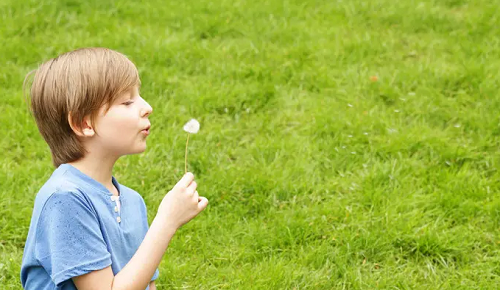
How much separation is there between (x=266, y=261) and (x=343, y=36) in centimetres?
242

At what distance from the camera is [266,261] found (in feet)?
9.79

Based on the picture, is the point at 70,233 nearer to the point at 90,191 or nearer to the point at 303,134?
the point at 90,191

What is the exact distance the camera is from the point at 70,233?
174cm

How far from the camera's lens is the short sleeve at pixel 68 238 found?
1.73m

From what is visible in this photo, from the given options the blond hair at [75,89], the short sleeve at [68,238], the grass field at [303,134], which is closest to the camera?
the short sleeve at [68,238]

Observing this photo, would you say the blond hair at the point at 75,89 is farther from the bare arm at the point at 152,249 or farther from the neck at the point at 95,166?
the bare arm at the point at 152,249

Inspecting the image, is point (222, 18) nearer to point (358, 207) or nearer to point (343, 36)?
point (343, 36)

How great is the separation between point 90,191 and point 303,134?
2179 millimetres

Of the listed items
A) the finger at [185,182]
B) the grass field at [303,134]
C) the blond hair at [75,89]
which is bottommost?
the grass field at [303,134]

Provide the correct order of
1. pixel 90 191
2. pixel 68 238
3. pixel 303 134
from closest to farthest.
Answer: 1. pixel 68 238
2. pixel 90 191
3. pixel 303 134

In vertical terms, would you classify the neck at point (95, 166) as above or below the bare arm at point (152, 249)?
above

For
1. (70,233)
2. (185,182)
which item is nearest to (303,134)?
(185,182)

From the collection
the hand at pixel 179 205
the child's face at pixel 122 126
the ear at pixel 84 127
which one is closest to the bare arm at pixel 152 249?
the hand at pixel 179 205

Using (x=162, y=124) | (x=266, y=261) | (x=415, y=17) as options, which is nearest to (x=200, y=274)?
(x=266, y=261)
